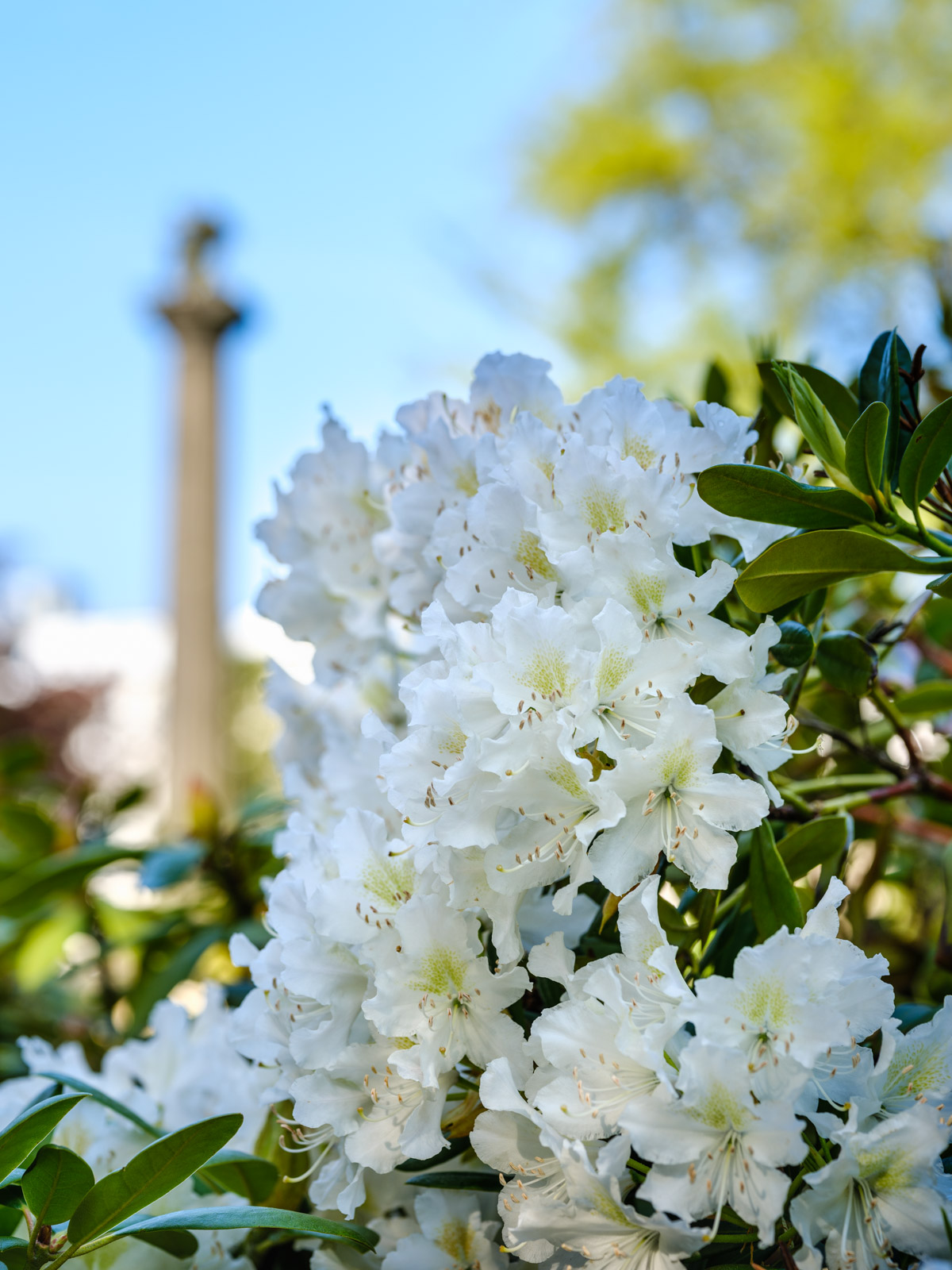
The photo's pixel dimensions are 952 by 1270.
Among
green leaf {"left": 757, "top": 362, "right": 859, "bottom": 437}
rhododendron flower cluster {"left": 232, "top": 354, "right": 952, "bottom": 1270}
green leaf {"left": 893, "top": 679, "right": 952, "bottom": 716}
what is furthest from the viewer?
green leaf {"left": 893, "top": 679, "right": 952, "bottom": 716}

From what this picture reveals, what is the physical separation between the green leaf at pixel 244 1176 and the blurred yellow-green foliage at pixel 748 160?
22.3 ft

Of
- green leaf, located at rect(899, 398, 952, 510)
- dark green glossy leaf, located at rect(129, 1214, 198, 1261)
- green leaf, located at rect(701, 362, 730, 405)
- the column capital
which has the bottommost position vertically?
dark green glossy leaf, located at rect(129, 1214, 198, 1261)

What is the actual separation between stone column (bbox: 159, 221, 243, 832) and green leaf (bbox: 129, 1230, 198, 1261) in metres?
5.02

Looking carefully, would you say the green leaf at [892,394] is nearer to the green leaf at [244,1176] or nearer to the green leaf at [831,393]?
the green leaf at [831,393]

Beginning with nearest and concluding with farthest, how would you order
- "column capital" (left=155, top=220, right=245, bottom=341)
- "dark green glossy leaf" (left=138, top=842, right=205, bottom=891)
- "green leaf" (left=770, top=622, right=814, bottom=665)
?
"green leaf" (left=770, top=622, right=814, bottom=665), "dark green glossy leaf" (left=138, top=842, right=205, bottom=891), "column capital" (left=155, top=220, right=245, bottom=341)

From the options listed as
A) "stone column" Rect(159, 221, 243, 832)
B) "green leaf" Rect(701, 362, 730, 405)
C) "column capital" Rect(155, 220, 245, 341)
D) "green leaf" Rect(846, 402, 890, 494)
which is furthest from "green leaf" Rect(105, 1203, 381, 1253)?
"column capital" Rect(155, 220, 245, 341)

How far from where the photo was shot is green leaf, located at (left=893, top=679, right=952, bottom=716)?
78 cm

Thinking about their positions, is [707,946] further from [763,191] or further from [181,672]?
[763,191]

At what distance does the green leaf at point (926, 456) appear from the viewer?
0.55 metres

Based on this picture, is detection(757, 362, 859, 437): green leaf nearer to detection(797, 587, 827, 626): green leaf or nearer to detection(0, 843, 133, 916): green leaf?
detection(797, 587, 827, 626): green leaf

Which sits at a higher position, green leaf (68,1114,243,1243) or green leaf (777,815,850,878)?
green leaf (777,815,850,878)

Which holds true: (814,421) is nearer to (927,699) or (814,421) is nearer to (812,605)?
(812,605)

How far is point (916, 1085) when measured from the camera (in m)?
0.49

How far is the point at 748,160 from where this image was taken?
8.45 metres
